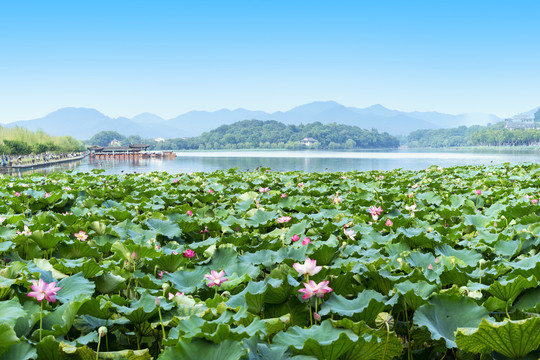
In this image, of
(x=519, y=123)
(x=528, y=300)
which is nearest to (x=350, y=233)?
(x=528, y=300)

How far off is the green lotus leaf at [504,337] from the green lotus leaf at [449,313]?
0.20m

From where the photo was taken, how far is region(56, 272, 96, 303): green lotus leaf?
1.76 meters

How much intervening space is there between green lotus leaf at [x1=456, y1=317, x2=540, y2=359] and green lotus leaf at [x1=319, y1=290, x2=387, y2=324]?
0.31m

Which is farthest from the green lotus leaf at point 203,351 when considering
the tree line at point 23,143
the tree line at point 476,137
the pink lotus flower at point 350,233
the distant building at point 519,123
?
the distant building at point 519,123

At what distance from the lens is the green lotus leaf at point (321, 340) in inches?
45.9

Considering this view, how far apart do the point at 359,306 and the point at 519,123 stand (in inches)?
8412

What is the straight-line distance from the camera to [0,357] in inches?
47.6

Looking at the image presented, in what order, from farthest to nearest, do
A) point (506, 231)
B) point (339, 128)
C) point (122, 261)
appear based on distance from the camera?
1. point (339, 128)
2. point (506, 231)
3. point (122, 261)

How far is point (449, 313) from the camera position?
5.19 feet

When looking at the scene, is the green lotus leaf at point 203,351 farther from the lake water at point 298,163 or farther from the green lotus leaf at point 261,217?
the lake water at point 298,163

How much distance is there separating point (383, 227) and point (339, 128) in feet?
501

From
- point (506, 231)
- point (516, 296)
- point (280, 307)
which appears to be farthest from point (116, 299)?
point (506, 231)

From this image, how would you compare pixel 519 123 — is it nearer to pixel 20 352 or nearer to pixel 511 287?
pixel 511 287

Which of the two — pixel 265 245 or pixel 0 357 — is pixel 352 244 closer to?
pixel 265 245
